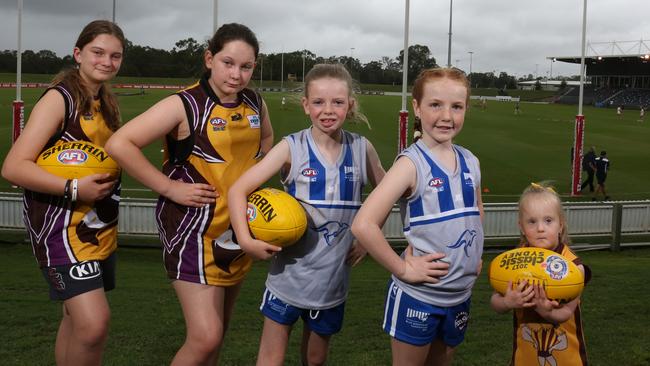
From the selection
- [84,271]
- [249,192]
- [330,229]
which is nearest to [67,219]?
[84,271]

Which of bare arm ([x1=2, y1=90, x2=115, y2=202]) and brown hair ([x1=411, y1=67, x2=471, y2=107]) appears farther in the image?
bare arm ([x1=2, y1=90, x2=115, y2=202])

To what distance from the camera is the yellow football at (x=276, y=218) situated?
3.11m

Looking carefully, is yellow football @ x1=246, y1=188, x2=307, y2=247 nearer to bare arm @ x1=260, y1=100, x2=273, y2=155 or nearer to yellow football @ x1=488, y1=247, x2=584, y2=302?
bare arm @ x1=260, y1=100, x2=273, y2=155

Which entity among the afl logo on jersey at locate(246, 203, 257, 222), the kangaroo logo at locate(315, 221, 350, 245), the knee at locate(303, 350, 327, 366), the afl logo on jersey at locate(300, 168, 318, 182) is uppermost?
the afl logo on jersey at locate(300, 168, 318, 182)

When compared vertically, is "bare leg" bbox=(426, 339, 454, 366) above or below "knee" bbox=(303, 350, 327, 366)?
above

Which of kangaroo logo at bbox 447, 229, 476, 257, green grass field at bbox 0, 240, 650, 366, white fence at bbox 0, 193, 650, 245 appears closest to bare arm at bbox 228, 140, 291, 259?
kangaroo logo at bbox 447, 229, 476, 257

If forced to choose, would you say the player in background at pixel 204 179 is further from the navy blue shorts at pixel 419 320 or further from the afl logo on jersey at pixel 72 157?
the navy blue shorts at pixel 419 320

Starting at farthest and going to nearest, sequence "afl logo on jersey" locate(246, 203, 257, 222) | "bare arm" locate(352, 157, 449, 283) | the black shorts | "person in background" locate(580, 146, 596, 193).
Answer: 1. "person in background" locate(580, 146, 596, 193)
2. the black shorts
3. "afl logo on jersey" locate(246, 203, 257, 222)
4. "bare arm" locate(352, 157, 449, 283)

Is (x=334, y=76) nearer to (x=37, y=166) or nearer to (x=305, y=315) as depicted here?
(x=305, y=315)

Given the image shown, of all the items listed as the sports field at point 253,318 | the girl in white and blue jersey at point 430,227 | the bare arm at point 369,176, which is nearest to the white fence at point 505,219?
the sports field at point 253,318

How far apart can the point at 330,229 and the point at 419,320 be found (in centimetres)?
65

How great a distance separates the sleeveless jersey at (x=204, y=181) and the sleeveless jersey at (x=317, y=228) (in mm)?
306

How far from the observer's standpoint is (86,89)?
355 cm

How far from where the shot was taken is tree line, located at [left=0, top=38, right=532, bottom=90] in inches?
170
